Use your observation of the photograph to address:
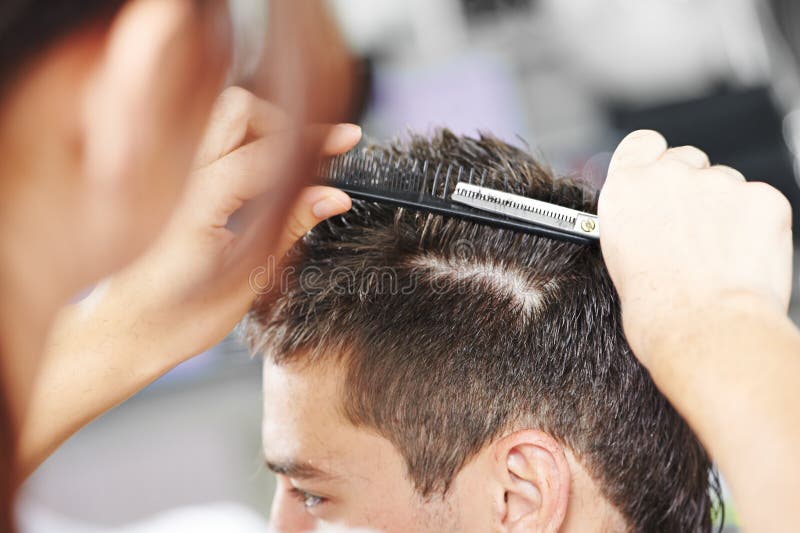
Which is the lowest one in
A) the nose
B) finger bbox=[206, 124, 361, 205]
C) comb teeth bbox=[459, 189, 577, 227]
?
the nose

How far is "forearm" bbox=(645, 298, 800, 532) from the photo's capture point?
29.9 inches

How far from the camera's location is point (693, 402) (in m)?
0.83

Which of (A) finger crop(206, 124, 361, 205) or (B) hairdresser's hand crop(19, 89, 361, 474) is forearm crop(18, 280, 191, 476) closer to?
(B) hairdresser's hand crop(19, 89, 361, 474)

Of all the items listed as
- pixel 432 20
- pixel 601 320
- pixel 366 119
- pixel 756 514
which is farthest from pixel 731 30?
pixel 756 514

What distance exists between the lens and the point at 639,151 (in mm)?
1019

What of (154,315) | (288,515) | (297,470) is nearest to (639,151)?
(154,315)

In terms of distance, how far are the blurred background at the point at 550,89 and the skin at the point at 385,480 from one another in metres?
1.93

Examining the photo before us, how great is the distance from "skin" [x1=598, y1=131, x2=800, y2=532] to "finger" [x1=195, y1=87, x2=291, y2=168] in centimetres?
44

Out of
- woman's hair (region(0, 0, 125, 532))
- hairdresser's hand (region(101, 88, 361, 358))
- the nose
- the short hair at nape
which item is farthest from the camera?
the nose

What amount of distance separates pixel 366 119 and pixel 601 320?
2247mm

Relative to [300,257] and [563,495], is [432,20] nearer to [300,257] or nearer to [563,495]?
[300,257]

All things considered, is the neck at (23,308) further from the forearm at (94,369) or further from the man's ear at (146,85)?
the forearm at (94,369)

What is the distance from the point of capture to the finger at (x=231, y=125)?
783mm

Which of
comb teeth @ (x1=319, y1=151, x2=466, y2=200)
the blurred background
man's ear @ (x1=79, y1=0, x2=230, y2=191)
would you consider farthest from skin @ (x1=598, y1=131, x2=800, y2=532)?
the blurred background
